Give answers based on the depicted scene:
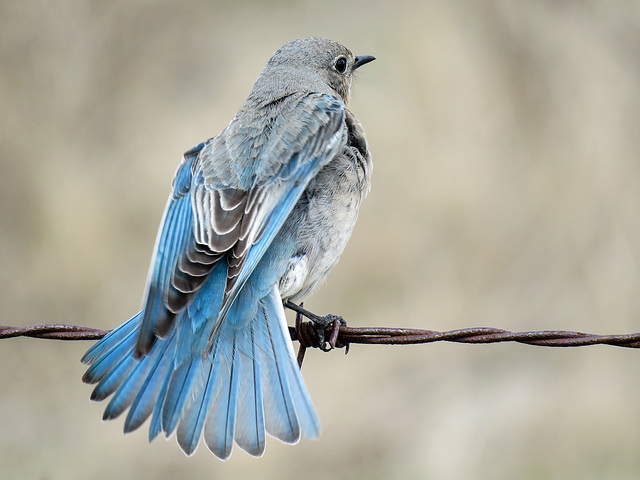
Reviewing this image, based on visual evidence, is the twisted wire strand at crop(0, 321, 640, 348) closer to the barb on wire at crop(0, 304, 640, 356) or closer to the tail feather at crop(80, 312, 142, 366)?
the barb on wire at crop(0, 304, 640, 356)

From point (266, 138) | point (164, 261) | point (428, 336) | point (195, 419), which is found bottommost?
point (195, 419)

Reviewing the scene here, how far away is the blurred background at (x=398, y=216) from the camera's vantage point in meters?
6.67

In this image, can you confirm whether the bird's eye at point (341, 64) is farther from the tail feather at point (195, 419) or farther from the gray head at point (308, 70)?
the tail feather at point (195, 419)

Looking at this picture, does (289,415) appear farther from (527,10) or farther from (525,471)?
(527,10)

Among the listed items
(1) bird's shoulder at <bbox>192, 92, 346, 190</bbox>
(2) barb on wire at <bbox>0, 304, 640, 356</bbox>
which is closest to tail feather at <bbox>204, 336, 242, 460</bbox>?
(2) barb on wire at <bbox>0, 304, 640, 356</bbox>

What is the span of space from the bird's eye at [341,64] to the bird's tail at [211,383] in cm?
206

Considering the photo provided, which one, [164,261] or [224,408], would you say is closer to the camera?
[224,408]

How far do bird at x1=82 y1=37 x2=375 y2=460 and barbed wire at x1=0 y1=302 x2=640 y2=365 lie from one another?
8.4 inches

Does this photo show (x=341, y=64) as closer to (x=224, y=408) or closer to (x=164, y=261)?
(x=164, y=261)

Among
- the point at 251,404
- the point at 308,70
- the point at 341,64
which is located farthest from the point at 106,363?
the point at 341,64

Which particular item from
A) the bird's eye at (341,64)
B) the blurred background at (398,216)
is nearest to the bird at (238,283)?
the bird's eye at (341,64)

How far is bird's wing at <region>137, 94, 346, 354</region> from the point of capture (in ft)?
10.5

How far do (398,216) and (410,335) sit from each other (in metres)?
4.10

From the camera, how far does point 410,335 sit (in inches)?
117
